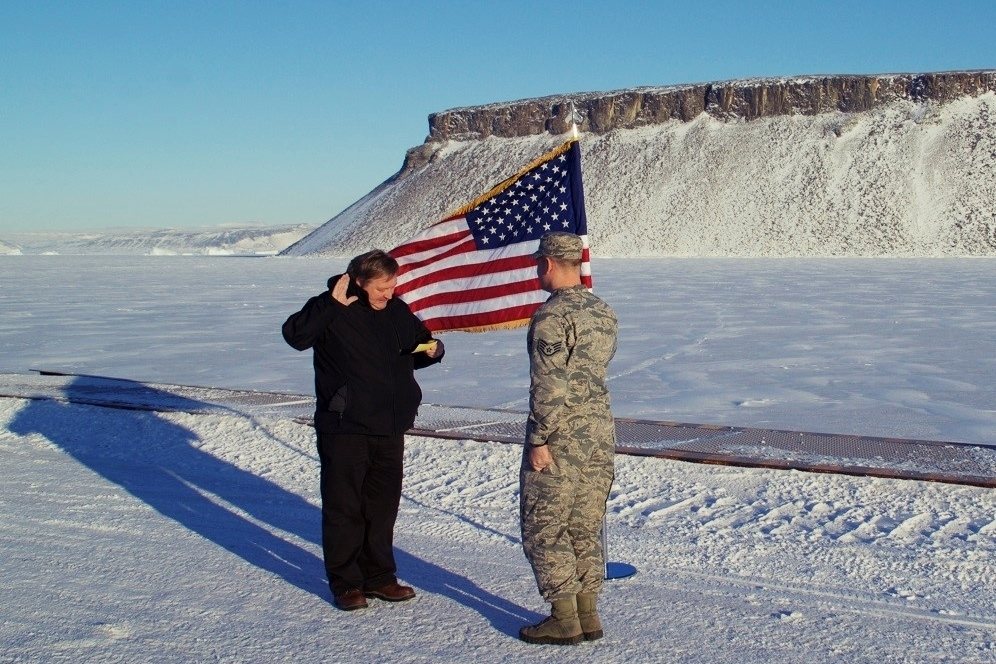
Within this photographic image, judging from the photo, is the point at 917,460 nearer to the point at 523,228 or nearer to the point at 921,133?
the point at 523,228

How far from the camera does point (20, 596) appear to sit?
5.00m

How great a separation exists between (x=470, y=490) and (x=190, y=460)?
2.57 meters

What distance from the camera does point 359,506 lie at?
5.03m

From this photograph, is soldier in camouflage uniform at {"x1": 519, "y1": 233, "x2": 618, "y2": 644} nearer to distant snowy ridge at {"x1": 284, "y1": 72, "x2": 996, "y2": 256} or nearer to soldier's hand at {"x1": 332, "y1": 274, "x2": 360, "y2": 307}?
soldier's hand at {"x1": 332, "y1": 274, "x2": 360, "y2": 307}

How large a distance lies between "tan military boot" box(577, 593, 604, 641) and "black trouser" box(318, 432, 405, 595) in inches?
41.9

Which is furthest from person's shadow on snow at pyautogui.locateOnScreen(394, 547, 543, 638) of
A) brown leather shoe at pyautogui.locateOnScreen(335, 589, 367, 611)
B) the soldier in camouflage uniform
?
brown leather shoe at pyautogui.locateOnScreen(335, 589, 367, 611)

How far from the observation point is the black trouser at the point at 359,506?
4.94m

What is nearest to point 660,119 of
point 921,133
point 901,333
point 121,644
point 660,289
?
point 921,133

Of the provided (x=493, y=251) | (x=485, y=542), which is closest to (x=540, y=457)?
(x=485, y=542)

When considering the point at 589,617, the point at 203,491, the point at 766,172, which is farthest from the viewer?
the point at 766,172

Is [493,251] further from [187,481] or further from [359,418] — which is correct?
[187,481]

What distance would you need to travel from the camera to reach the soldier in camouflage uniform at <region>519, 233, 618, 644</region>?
4.21 meters

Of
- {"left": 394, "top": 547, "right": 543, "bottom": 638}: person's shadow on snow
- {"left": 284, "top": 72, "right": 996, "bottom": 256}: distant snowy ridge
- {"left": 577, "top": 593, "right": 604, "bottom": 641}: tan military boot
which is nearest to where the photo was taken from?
{"left": 577, "top": 593, "right": 604, "bottom": 641}: tan military boot

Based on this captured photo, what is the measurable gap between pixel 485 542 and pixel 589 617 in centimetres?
169
